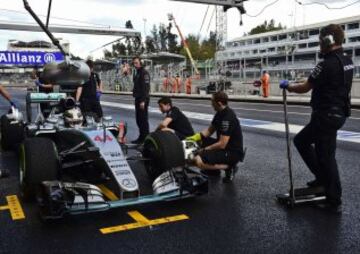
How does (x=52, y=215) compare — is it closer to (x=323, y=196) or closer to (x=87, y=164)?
(x=87, y=164)

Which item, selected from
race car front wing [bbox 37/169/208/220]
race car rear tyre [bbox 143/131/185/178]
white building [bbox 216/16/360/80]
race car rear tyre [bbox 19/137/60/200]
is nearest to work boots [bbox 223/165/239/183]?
race car rear tyre [bbox 143/131/185/178]

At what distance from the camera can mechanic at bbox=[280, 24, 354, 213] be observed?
14.6ft

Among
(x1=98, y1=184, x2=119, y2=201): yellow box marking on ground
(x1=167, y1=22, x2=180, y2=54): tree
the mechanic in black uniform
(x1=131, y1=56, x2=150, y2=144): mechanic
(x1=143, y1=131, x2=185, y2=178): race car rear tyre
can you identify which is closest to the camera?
(x1=98, y1=184, x2=119, y2=201): yellow box marking on ground

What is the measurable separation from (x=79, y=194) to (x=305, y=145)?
2233mm

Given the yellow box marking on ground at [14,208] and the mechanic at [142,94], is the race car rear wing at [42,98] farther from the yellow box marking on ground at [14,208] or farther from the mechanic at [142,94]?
the yellow box marking on ground at [14,208]

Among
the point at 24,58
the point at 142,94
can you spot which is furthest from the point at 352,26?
the point at 142,94

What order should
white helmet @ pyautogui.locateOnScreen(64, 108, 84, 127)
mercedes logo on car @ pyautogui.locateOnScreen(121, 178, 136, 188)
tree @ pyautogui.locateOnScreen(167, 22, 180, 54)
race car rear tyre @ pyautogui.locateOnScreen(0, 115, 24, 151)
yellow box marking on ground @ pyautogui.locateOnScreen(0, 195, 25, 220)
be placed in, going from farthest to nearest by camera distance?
1. tree @ pyautogui.locateOnScreen(167, 22, 180, 54)
2. race car rear tyre @ pyautogui.locateOnScreen(0, 115, 24, 151)
3. white helmet @ pyautogui.locateOnScreen(64, 108, 84, 127)
4. yellow box marking on ground @ pyautogui.locateOnScreen(0, 195, 25, 220)
5. mercedes logo on car @ pyautogui.locateOnScreen(121, 178, 136, 188)

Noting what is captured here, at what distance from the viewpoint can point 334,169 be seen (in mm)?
4586

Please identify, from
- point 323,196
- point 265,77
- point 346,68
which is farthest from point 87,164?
point 265,77

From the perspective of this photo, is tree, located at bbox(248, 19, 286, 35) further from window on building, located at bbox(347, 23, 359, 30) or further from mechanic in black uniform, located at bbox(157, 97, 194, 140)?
mechanic in black uniform, located at bbox(157, 97, 194, 140)

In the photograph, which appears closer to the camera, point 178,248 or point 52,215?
point 178,248

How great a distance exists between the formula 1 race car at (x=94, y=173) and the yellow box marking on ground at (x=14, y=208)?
13cm

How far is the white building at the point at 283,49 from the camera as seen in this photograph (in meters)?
51.6

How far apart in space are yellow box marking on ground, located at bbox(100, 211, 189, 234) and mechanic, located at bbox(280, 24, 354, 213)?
1401 mm
